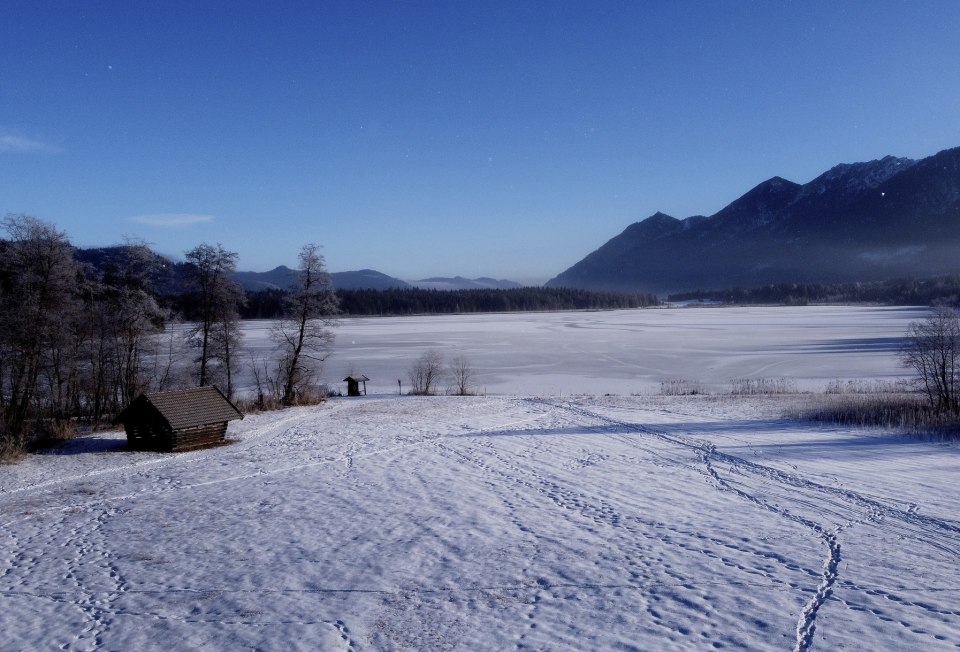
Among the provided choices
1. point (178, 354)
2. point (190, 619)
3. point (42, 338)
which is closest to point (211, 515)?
point (190, 619)

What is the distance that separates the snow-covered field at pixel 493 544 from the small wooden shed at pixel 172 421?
1.00 m

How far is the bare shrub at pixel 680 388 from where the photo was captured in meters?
33.8

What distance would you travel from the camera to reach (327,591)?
9.07 meters

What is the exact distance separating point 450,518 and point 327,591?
385 centimetres

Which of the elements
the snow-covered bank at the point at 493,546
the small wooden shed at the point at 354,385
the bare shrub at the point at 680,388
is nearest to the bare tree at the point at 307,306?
the small wooden shed at the point at 354,385

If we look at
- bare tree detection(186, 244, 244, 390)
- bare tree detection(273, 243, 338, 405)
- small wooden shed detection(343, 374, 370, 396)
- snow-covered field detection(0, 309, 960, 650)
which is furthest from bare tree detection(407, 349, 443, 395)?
snow-covered field detection(0, 309, 960, 650)

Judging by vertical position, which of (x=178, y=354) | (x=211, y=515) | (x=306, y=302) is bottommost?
(x=211, y=515)

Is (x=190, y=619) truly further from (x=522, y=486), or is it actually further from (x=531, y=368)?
(x=531, y=368)

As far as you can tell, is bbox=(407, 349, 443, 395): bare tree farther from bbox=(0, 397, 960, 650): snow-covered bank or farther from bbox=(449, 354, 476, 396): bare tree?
bbox=(0, 397, 960, 650): snow-covered bank

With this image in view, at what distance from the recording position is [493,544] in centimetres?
1088

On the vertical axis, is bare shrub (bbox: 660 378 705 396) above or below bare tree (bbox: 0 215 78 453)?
below

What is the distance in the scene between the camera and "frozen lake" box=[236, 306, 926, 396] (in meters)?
39.6

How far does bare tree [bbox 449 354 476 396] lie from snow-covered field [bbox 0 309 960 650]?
15351mm

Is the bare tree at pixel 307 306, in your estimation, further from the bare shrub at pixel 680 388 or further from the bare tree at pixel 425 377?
Answer: the bare shrub at pixel 680 388
